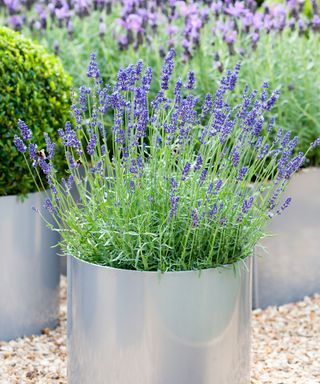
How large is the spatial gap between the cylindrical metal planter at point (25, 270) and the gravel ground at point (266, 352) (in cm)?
9

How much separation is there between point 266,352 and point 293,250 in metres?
0.77

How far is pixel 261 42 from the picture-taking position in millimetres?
5258

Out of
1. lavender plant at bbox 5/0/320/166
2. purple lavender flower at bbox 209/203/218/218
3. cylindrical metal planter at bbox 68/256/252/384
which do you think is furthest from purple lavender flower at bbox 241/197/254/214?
lavender plant at bbox 5/0/320/166

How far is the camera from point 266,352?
13.2 feet

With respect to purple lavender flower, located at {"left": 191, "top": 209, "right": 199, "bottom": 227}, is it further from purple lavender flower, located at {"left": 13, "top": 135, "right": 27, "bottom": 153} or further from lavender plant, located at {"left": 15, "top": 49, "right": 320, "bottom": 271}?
purple lavender flower, located at {"left": 13, "top": 135, "right": 27, "bottom": 153}

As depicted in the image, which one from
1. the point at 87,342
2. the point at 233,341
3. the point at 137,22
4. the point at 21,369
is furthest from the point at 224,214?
the point at 137,22

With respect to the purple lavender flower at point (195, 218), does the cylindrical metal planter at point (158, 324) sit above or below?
below

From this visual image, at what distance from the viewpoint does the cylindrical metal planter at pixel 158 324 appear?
9.54ft

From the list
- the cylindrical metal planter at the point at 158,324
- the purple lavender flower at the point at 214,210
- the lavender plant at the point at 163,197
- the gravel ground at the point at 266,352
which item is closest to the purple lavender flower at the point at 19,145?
the lavender plant at the point at 163,197

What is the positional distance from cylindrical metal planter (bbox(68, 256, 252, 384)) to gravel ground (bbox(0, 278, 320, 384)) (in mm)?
665

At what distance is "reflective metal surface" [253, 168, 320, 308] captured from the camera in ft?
14.8

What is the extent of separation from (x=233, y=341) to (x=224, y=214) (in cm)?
47

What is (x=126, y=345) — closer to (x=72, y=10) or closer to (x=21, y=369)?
(x=21, y=369)

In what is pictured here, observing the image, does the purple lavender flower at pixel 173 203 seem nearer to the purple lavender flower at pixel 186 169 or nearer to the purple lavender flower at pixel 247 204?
the purple lavender flower at pixel 186 169
